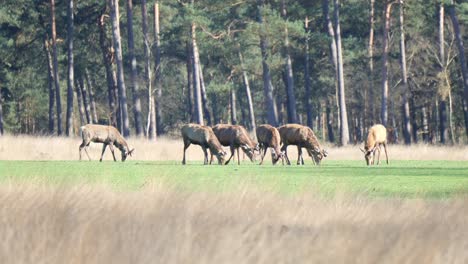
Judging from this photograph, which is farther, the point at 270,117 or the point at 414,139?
the point at 414,139

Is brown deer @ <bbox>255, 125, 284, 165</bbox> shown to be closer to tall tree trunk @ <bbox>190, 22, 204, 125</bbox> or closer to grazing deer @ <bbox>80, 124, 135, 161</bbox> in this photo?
grazing deer @ <bbox>80, 124, 135, 161</bbox>

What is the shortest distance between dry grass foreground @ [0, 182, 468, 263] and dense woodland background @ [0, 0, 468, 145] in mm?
42782

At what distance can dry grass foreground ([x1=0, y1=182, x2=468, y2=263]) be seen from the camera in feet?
30.2

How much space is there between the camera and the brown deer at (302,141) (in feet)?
117

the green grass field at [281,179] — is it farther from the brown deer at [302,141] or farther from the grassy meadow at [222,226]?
the brown deer at [302,141]

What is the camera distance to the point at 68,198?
1315 cm

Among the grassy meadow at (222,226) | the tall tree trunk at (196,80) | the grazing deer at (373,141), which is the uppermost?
the tall tree trunk at (196,80)

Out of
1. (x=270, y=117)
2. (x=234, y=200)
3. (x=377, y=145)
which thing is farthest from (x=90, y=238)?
(x=270, y=117)

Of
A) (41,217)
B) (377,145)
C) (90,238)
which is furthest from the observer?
(377,145)

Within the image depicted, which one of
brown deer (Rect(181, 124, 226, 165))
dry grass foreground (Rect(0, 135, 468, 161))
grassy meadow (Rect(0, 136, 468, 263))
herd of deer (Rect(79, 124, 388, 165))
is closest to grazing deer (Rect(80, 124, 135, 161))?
herd of deer (Rect(79, 124, 388, 165))

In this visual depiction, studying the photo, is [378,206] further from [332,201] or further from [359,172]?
[359,172]

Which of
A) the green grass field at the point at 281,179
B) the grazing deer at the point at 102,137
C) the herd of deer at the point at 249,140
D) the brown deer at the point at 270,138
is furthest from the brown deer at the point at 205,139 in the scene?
the green grass field at the point at 281,179

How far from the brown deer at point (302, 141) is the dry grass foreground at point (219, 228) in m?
20.5

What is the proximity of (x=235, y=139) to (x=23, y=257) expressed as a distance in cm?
2662
